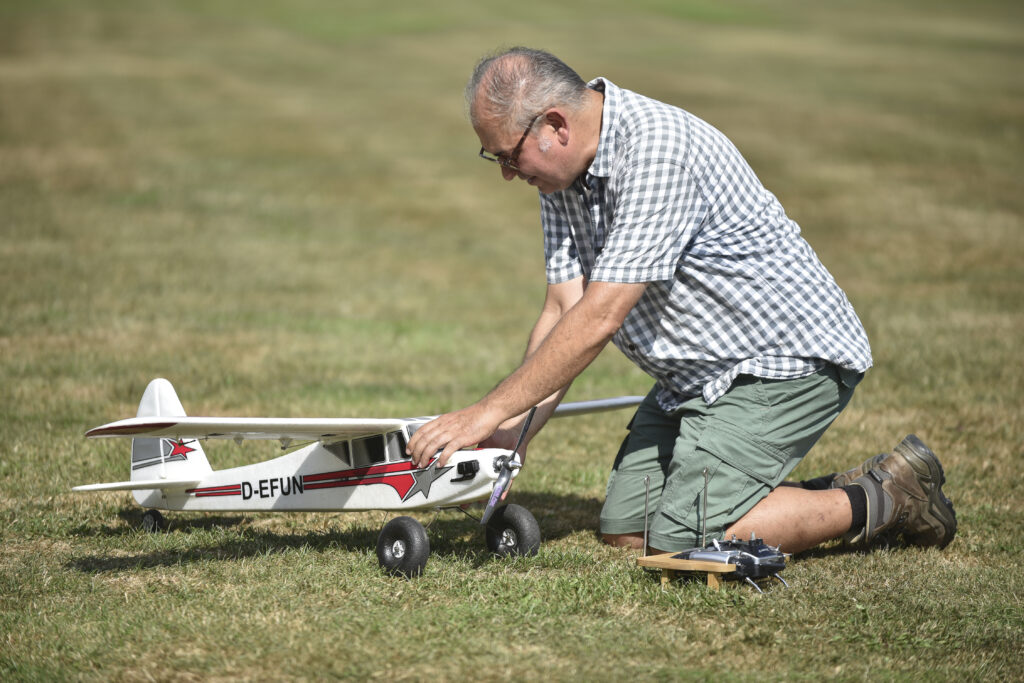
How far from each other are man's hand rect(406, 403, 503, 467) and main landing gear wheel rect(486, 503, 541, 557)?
2.21 feet

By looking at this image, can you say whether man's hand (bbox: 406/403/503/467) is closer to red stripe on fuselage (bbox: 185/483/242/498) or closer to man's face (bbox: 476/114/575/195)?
man's face (bbox: 476/114/575/195)

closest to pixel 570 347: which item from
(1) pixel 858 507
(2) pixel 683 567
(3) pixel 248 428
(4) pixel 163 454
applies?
(2) pixel 683 567

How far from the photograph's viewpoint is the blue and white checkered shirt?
14.4 feet

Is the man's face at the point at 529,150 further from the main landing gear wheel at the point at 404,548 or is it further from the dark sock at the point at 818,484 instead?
the dark sock at the point at 818,484

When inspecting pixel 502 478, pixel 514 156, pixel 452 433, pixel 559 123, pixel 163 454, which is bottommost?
pixel 163 454

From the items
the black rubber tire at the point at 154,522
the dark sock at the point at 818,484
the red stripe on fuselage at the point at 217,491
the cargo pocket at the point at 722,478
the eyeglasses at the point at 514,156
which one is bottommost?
the black rubber tire at the point at 154,522

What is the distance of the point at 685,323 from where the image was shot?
4770 mm

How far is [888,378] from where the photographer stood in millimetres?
9953

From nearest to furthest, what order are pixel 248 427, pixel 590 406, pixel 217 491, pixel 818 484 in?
1. pixel 248 427
2. pixel 818 484
3. pixel 217 491
4. pixel 590 406

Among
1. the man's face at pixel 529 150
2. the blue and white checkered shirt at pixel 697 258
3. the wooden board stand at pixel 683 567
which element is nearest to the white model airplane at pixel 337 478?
the wooden board stand at pixel 683 567

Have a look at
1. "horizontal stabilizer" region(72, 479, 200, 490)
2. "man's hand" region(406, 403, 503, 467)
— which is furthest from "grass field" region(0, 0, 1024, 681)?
"man's hand" region(406, 403, 503, 467)

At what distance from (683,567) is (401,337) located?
25.9 ft

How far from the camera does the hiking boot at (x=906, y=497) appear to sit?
5027 mm

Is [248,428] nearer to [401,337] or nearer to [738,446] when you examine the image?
[738,446]
